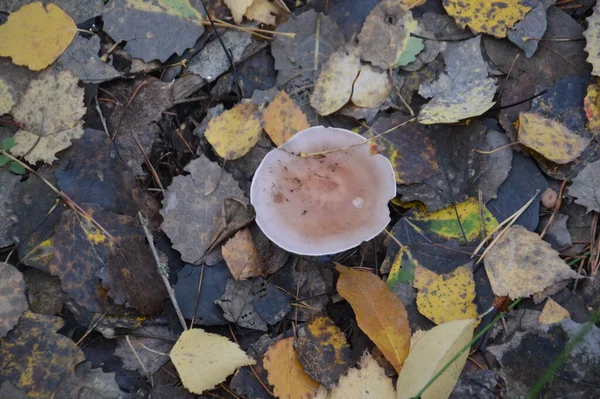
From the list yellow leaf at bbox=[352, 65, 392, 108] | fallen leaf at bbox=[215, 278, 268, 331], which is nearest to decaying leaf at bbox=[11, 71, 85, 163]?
fallen leaf at bbox=[215, 278, 268, 331]

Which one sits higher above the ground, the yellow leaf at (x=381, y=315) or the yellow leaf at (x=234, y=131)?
the yellow leaf at (x=234, y=131)

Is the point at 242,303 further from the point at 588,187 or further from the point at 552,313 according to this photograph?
the point at 588,187

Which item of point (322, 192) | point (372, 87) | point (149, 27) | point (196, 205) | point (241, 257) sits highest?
point (149, 27)

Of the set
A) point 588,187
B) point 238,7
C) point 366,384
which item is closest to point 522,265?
point 588,187

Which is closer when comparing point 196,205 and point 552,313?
point 552,313

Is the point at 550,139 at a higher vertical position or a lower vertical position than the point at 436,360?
higher

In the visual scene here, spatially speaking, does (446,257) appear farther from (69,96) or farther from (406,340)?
(69,96)

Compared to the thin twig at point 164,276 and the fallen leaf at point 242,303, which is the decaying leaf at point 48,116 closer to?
the thin twig at point 164,276

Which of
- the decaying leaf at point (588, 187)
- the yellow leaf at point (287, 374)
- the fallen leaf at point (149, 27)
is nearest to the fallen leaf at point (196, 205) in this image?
the yellow leaf at point (287, 374)
